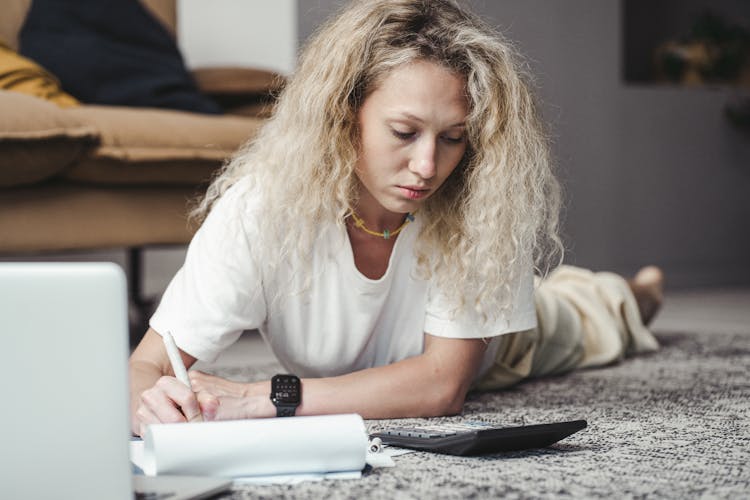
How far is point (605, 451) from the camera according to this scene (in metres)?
1.13

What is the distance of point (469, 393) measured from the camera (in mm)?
1676

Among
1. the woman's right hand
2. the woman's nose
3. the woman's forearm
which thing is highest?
the woman's nose

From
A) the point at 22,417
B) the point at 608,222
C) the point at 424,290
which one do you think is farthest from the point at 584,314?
the point at 608,222

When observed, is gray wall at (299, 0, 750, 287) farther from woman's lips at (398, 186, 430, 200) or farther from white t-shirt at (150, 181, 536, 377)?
woman's lips at (398, 186, 430, 200)

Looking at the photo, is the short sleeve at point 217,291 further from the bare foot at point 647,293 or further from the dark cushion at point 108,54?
the bare foot at point 647,293

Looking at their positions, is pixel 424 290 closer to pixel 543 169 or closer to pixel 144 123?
pixel 543 169

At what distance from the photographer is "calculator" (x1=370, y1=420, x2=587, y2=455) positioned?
1066 mm

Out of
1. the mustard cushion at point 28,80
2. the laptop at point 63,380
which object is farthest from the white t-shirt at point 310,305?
the mustard cushion at point 28,80

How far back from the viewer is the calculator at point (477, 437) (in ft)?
3.50

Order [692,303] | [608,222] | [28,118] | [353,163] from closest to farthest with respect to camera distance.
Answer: [353,163], [28,118], [692,303], [608,222]

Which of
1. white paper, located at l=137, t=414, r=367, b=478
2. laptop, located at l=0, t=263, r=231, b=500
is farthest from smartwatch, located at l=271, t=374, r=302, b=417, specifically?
laptop, located at l=0, t=263, r=231, b=500

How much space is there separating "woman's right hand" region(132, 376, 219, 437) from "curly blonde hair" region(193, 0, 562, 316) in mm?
266

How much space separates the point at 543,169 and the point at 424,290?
239 millimetres

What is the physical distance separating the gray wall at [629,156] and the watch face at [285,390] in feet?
8.18
